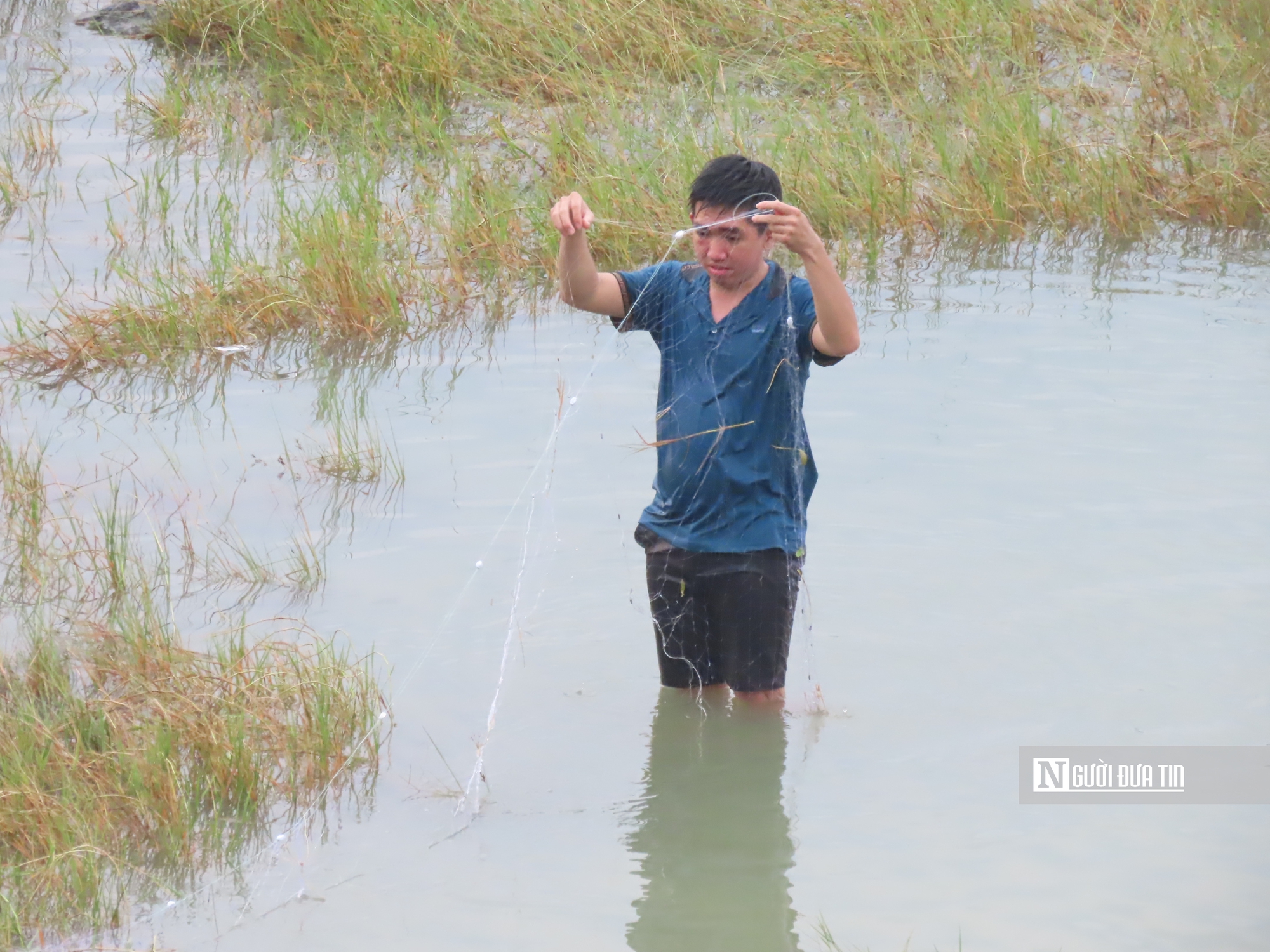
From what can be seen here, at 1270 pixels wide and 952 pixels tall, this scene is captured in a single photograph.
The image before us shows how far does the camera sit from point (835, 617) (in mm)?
5176

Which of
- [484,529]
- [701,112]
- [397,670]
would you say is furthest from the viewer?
[701,112]

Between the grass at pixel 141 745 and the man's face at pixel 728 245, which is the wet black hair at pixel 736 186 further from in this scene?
the grass at pixel 141 745

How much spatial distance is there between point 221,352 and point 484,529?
2009mm

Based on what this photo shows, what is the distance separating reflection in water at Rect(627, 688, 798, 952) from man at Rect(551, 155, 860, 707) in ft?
1.40

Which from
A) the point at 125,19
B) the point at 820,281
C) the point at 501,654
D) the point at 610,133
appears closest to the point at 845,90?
the point at 610,133

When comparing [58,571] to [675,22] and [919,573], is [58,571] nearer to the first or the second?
[919,573]

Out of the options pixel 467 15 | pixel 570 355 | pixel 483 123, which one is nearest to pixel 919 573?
pixel 570 355

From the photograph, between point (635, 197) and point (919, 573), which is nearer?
point (919, 573)

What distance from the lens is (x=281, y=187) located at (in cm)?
826

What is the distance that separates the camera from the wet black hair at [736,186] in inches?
146

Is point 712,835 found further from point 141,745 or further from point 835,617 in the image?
point 141,745

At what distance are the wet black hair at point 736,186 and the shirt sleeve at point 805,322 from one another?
22 cm

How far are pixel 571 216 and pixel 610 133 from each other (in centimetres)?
522

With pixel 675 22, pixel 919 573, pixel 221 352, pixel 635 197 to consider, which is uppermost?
pixel 675 22
